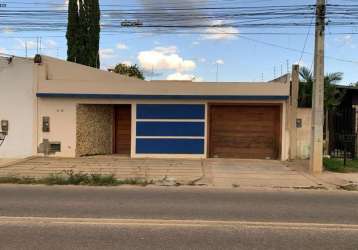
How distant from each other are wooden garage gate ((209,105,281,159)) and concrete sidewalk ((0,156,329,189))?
879mm

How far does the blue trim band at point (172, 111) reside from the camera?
68.6 ft

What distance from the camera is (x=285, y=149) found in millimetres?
20688

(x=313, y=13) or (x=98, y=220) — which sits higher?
(x=313, y=13)

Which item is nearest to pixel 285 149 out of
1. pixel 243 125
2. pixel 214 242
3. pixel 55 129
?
pixel 243 125

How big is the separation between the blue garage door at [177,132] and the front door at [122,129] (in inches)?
108

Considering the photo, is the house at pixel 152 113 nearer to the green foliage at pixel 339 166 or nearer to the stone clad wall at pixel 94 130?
the stone clad wall at pixel 94 130

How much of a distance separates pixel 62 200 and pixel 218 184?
198 inches

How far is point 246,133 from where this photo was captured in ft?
69.6

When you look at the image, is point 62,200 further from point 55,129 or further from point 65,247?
point 55,129

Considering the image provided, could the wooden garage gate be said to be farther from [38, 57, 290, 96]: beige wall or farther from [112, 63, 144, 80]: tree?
[112, 63, 144, 80]: tree

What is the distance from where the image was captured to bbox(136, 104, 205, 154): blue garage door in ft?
68.5

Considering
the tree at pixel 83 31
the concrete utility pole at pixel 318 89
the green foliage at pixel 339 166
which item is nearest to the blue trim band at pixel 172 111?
the green foliage at pixel 339 166

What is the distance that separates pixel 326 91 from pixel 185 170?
31.0 ft

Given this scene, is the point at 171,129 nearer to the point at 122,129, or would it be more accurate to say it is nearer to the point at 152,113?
the point at 152,113
